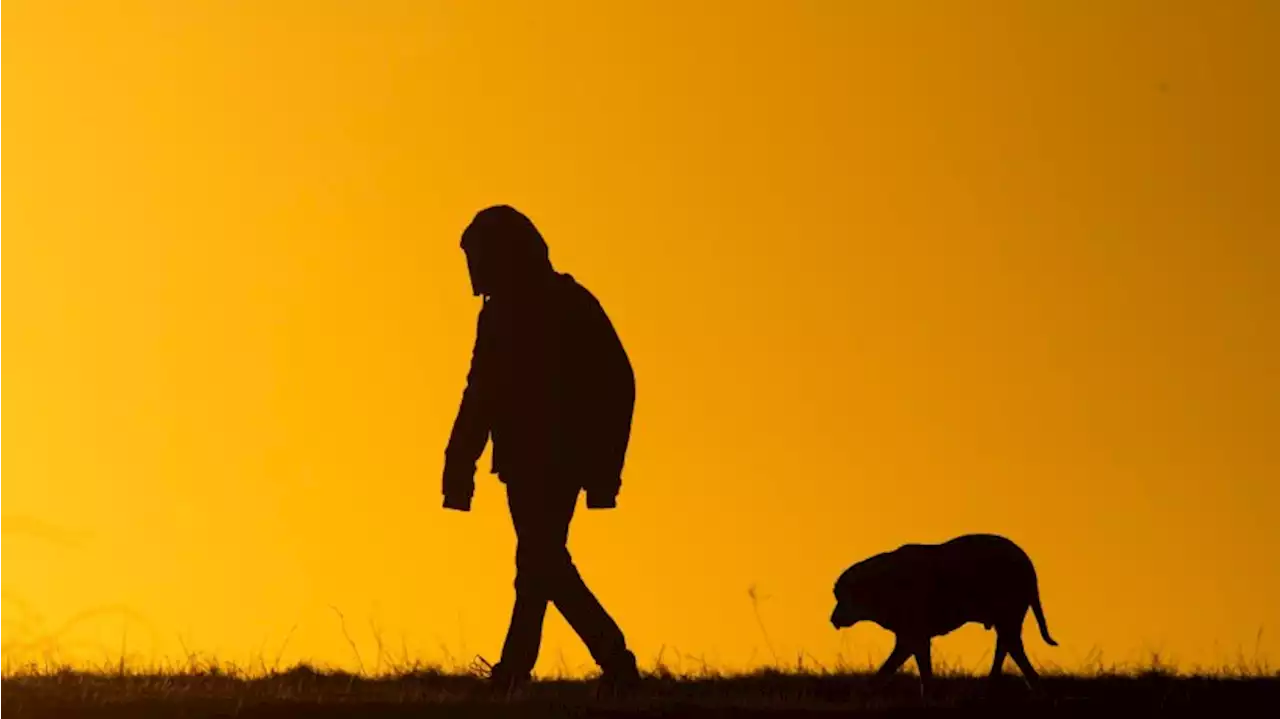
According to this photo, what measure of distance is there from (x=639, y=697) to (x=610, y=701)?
1.84 feet

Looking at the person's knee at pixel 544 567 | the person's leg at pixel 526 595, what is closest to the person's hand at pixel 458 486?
the person's leg at pixel 526 595

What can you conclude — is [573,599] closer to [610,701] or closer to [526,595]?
[526,595]

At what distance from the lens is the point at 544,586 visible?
14.2 m

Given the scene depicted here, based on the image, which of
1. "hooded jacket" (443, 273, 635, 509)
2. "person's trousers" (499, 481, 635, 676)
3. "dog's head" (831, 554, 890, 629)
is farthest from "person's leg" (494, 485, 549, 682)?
"dog's head" (831, 554, 890, 629)

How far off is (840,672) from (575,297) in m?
3.02

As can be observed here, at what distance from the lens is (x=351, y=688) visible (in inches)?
559

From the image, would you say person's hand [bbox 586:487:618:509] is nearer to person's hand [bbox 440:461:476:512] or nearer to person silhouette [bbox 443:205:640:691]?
person silhouette [bbox 443:205:640:691]

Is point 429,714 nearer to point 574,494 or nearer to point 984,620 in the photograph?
point 574,494

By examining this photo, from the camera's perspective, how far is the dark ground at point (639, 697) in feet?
39.4

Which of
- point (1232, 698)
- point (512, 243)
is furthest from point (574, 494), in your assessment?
point (1232, 698)

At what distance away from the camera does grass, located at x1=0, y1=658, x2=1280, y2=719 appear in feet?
39.5

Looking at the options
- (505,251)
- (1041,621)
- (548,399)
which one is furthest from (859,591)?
(505,251)

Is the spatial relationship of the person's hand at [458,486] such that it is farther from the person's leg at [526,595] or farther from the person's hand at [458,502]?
the person's leg at [526,595]

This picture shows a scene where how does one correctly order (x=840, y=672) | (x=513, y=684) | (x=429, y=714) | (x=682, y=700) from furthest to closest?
(x=840, y=672) → (x=513, y=684) → (x=682, y=700) → (x=429, y=714)
